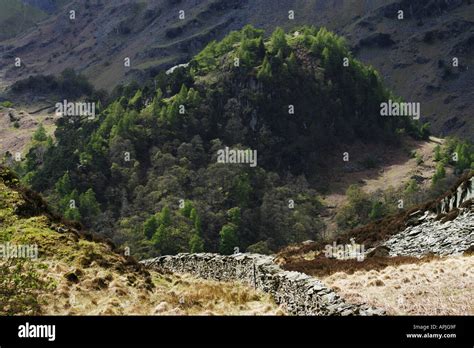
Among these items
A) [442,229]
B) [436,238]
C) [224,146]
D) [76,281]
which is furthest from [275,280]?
[224,146]

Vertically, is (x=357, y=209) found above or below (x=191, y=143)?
below

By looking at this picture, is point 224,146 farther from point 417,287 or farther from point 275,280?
point 417,287

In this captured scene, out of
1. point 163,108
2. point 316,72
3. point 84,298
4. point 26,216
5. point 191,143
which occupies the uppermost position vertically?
point 316,72

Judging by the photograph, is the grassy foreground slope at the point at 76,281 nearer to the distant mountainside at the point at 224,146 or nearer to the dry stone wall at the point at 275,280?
the dry stone wall at the point at 275,280

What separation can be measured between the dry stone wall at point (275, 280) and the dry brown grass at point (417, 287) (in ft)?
3.86

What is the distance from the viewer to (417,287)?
67.0ft

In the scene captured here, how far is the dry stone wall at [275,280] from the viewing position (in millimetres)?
17422

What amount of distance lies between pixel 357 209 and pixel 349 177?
115ft

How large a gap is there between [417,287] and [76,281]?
1125 centimetres

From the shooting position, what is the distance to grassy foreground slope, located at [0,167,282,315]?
19.6 m

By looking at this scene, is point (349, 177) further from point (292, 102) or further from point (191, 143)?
point (191, 143)

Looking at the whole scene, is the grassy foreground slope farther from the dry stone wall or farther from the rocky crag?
the rocky crag

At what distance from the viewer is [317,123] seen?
588ft
